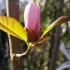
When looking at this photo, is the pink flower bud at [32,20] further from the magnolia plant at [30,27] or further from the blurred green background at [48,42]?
the blurred green background at [48,42]

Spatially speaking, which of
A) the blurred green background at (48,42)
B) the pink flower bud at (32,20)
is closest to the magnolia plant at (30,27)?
the pink flower bud at (32,20)

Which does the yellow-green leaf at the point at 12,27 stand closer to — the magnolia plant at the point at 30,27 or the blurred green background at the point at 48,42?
the magnolia plant at the point at 30,27

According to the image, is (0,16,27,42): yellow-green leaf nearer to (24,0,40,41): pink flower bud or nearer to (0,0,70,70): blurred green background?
(24,0,40,41): pink flower bud

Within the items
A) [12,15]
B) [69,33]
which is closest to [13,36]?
[12,15]

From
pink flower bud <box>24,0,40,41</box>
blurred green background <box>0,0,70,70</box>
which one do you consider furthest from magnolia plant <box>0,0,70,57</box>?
blurred green background <box>0,0,70,70</box>

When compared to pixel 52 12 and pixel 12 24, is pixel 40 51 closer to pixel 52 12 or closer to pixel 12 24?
pixel 52 12

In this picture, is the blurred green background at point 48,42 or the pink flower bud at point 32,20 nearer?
the pink flower bud at point 32,20
